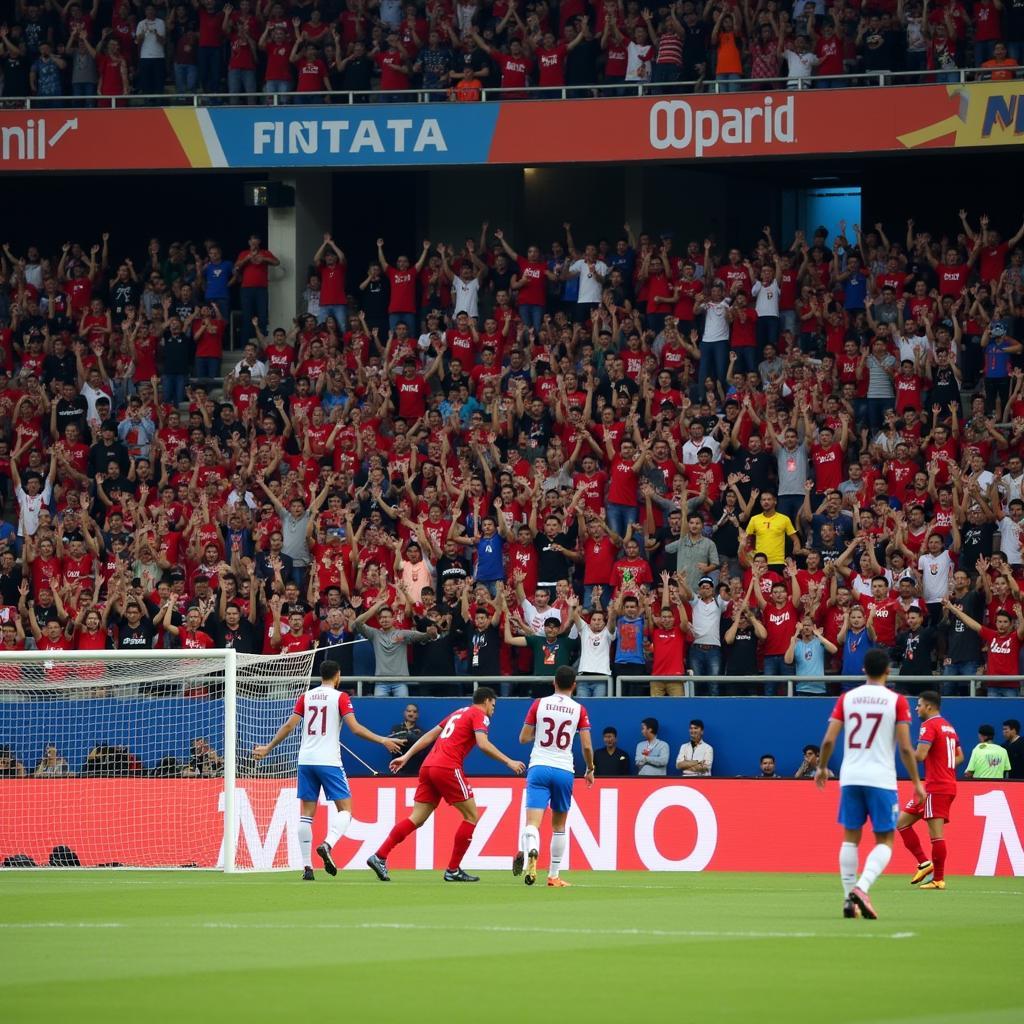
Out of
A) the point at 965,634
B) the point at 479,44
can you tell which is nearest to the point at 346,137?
the point at 479,44

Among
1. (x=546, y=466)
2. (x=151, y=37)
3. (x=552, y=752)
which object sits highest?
(x=151, y=37)

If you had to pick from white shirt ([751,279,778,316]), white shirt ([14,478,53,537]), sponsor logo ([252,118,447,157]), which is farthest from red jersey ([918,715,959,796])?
sponsor logo ([252,118,447,157])

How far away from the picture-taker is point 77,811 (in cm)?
2269

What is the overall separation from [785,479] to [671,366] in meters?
3.37

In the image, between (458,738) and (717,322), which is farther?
(717,322)

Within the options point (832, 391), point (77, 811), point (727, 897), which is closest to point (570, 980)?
point (727, 897)

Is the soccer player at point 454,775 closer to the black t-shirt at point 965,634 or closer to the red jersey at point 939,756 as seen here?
the red jersey at point 939,756

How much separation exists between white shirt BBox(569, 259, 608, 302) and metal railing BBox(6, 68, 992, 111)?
2.67 m

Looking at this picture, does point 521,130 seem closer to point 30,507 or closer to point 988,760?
point 30,507

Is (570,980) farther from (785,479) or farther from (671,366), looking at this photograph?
(671,366)

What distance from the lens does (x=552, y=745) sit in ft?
57.2

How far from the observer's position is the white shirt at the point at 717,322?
92.8 ft

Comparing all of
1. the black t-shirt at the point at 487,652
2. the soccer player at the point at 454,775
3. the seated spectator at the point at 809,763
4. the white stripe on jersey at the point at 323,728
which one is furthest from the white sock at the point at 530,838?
the black t-shirt at the point at 487,652

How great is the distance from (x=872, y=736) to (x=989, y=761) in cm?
895
